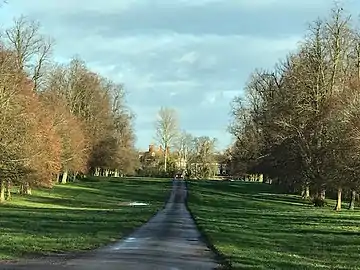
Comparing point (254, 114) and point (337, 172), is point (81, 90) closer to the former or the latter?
point (254, 114)

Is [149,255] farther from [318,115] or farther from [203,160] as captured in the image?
[203,160]

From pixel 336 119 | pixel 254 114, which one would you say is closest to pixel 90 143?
pixel 254 114

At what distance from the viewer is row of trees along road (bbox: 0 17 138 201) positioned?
162 feet

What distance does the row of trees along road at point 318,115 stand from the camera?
166 feet

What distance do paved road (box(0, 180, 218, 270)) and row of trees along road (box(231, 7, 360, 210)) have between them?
22652 millimetres

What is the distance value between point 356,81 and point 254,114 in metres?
31.7

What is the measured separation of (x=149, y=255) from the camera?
67.8ft

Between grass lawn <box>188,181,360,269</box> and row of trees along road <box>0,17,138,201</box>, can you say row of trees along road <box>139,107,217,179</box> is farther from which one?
grass lawn <box>188,181,360,269</box>

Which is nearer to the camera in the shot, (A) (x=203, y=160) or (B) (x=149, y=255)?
(B) (x=149, y=255)

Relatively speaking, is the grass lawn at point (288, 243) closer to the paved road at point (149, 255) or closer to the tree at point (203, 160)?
the paved road at point (149, 255)

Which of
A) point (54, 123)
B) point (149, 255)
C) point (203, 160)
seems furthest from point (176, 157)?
point (149, 255)

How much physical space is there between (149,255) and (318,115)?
4180 cm

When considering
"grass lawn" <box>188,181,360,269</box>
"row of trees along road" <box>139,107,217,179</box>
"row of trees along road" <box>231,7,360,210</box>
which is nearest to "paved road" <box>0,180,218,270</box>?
"grass lawn" <box>188,181,360,269</box>

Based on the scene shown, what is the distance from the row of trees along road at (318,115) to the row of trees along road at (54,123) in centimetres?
2301
